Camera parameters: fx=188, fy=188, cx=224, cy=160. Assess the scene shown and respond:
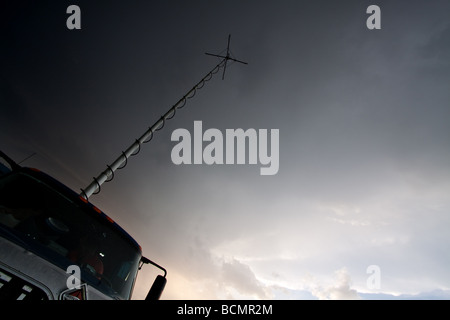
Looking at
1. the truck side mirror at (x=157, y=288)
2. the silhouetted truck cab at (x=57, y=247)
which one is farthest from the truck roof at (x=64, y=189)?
the truck side mirror at (x=157, y=288)

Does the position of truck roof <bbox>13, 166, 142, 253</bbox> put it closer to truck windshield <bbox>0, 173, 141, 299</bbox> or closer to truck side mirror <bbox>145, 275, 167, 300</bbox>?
truck windshield <bbox>0, 173, 141, 299</bbox>

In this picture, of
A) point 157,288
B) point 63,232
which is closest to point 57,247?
point 63,232

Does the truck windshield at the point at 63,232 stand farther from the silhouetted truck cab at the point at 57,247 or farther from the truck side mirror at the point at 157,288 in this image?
the truck side mirror at the point at 157,288

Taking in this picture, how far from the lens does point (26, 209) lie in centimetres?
→ 238

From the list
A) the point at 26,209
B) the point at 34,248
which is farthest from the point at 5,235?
the point at 26,209

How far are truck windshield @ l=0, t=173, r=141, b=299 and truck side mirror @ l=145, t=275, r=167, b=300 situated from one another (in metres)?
0.42

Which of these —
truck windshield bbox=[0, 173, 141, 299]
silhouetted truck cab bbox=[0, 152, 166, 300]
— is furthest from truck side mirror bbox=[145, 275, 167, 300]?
truck windshield bbox=[0, 173, 141, 299]

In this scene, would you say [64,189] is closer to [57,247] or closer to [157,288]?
[57,247]

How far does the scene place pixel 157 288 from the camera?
3.10m

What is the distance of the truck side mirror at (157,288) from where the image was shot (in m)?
3.04

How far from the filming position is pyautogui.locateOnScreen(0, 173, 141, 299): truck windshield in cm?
213

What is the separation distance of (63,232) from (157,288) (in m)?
1.66
